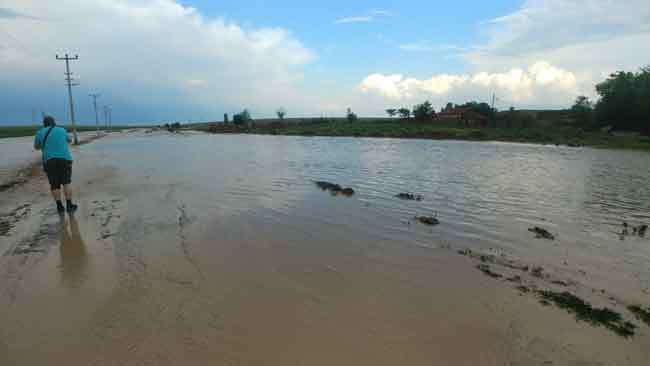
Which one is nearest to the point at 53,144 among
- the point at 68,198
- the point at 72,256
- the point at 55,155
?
the point at 55,155

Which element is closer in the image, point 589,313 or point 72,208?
point 589,313

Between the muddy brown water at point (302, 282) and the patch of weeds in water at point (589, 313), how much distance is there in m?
0.15

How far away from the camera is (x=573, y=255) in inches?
258

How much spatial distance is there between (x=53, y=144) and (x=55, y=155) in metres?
0.28

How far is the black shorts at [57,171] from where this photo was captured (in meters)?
8.20

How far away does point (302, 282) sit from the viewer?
495cm

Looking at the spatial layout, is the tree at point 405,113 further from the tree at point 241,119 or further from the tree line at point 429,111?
the tree at point 241,119

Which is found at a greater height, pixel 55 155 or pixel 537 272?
pixel 55 155

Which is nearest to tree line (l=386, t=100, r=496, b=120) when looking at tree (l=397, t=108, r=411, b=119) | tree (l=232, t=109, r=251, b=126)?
tree (l=397, t=108, r=411, b=119)

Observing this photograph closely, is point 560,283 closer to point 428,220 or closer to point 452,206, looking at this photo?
point 428,220

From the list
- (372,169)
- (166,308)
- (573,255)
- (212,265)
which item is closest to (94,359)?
(166,308)

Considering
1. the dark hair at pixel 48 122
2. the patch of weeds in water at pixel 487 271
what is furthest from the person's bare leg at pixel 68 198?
the patch of weeds in water at pixel 487 271

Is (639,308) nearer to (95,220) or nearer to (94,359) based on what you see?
(94,359)

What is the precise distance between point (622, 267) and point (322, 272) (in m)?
5.46
